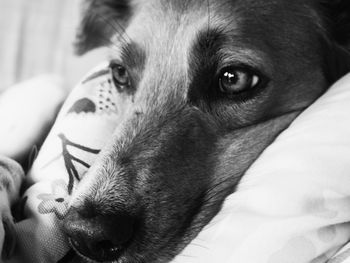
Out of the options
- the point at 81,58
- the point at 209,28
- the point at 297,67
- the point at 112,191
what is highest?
the point at 209,28

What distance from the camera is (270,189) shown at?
0.98m

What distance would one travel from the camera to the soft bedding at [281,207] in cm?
91

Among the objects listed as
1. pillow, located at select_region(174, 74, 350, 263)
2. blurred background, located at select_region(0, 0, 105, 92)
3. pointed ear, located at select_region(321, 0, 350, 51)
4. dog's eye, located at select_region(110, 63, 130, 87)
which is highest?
pointed ear, located at select_region(321, 0, 350, 51)

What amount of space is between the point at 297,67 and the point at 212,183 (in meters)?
0.40

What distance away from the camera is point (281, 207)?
94cm

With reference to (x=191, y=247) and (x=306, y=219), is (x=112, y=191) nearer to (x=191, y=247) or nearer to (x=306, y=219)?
(x=191, y=247)

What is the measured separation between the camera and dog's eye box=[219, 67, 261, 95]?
1288mm

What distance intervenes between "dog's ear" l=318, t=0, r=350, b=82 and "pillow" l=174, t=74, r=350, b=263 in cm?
38

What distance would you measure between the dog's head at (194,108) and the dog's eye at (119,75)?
12 cm

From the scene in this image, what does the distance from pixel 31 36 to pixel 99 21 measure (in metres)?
0.44

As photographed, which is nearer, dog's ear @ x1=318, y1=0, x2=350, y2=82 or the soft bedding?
the soft bedding

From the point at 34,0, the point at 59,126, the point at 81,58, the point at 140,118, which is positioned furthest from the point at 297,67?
the point at 34,0

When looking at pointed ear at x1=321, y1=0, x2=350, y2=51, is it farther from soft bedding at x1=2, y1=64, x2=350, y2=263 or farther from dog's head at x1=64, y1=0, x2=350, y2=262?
soft bedding at x1=2, y1=64, x2=350, y2=263

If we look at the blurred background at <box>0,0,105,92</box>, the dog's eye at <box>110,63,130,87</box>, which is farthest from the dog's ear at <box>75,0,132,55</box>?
the dog's eye at <box>110,63,130,87</box>
